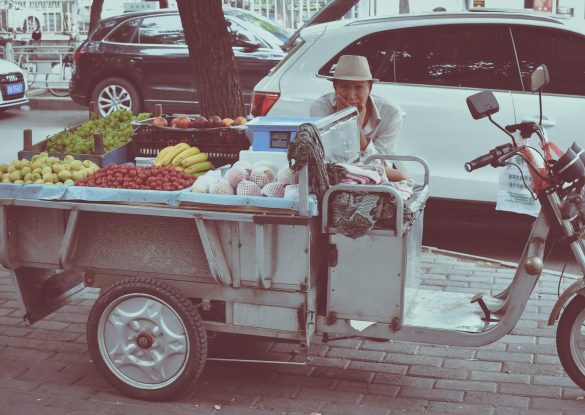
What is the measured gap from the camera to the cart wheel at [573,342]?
4305 millimetres

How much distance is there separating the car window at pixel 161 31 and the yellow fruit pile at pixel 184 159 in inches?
367

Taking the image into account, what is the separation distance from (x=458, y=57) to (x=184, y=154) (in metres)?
2.93

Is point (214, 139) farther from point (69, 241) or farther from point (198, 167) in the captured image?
point (69, 241)

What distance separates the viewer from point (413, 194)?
487 centimetres

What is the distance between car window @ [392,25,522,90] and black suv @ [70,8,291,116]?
266 inches

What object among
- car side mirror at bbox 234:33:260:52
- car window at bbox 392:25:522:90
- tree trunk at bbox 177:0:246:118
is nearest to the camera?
car window at bbox 392:25:522:90

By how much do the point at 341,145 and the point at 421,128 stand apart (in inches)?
99.7

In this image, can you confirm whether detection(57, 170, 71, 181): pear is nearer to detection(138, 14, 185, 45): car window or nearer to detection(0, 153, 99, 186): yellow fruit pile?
detection(0, 153, 99, 186): yellow fruit pile

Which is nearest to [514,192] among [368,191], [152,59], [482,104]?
[482,104]

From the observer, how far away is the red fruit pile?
4422 millimetres

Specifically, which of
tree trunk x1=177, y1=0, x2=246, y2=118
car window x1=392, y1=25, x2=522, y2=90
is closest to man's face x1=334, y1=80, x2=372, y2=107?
car window x1=392, y1=25, x2=522, y2=90

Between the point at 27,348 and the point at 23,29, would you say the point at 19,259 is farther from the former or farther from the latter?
the point at 23,29

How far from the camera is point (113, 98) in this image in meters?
14.6

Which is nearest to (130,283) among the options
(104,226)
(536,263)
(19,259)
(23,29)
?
(104,226)
